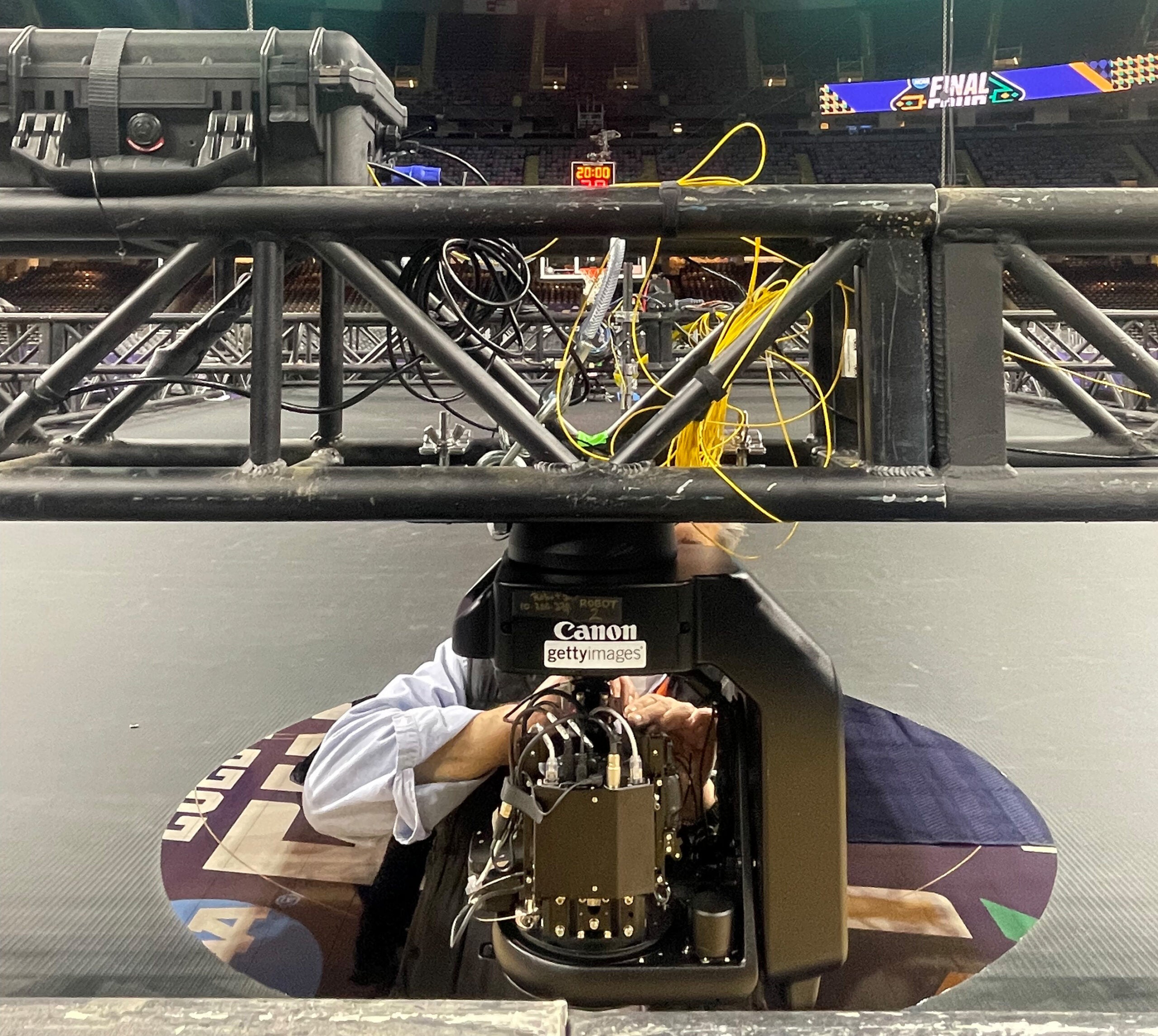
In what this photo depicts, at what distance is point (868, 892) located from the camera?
1828mm

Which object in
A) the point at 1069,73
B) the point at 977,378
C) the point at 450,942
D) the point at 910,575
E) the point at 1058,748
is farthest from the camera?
the point at 1069,73

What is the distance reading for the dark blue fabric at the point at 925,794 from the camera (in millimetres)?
2037

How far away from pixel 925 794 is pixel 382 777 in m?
1.33

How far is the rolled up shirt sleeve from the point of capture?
1.67 m

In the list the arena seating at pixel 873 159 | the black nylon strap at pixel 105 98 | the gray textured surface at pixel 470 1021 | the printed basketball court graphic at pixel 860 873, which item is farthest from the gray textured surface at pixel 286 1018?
the arena seating at pixel 873 159

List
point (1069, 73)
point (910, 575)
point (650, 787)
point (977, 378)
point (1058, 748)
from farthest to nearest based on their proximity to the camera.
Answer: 1. point (1069, 73)
2. point (910, 575)
3. point (1058, 748)
4. point (650, 787)
5. point (977, 378)

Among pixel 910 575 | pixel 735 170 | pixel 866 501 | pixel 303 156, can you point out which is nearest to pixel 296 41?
pixel 303 156

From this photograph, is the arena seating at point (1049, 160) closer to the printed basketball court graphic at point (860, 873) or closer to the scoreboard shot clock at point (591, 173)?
the scoreboard shot clock at point (591, 173)

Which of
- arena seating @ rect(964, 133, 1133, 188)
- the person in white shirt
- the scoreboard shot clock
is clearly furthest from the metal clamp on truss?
arena seating @ rect(964, 133, 1133, 188)

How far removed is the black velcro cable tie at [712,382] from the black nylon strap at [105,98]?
0.87 m

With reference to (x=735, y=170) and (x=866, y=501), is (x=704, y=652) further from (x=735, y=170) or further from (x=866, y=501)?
(x=735, y=170)

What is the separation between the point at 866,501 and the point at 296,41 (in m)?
1.01

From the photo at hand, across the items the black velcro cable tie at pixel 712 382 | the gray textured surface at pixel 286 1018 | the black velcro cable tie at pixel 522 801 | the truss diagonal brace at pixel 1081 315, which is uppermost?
the truss diagonal brace at pixel 1081 315

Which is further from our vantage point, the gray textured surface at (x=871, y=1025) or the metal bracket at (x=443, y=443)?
the metal bracket at (x=443, y=443)
